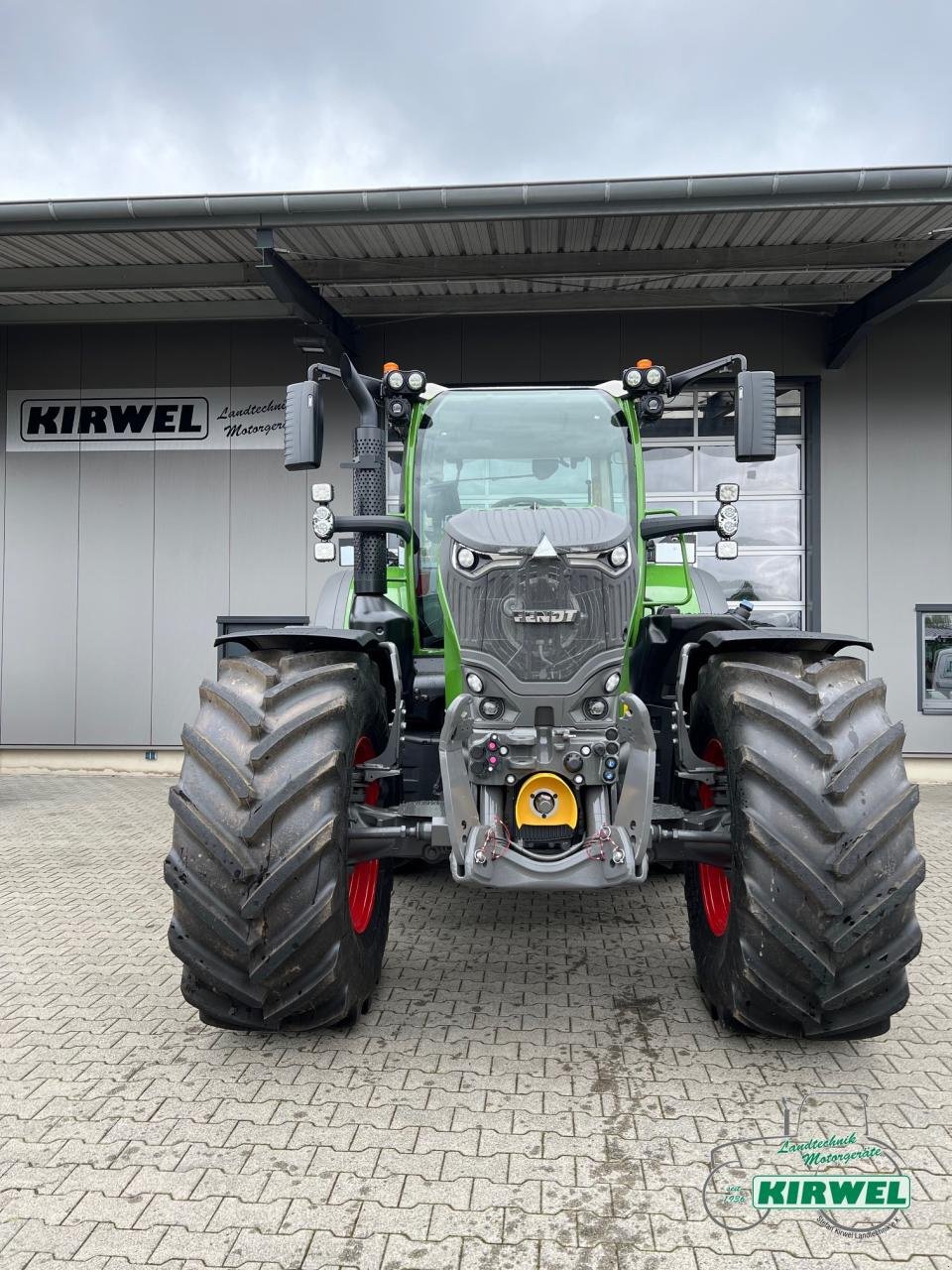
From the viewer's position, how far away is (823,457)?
29.9 ft

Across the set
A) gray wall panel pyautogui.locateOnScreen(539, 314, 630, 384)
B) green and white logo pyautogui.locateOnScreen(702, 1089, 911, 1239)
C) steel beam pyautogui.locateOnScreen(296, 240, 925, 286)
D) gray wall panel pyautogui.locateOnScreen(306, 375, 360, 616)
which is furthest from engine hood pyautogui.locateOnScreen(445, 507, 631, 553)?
gray wall panel pyautogui.locateOnScreen(539, 314, 630, 384)

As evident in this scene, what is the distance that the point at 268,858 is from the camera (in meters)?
2.77

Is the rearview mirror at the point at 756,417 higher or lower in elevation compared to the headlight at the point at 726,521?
higher

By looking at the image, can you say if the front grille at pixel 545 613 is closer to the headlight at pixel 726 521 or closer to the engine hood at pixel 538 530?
the engine hood at pixel 538 530

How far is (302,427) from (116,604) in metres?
6.78

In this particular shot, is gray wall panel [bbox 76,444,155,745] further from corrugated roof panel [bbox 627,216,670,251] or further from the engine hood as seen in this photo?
the engine hood

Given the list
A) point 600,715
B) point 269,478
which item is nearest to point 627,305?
point 269,478

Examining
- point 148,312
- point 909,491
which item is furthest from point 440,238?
point 909,491

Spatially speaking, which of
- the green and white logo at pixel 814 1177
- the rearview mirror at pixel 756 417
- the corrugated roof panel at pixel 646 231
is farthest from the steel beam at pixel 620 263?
the green and white logo at pixel 814 1177

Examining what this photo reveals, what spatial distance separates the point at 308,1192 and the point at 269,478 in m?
8.01

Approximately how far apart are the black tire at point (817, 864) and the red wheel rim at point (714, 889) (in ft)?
1.40

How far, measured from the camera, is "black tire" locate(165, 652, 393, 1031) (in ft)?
9.07

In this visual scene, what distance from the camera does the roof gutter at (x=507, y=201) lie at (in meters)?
6.73

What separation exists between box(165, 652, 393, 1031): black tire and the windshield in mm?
1246
